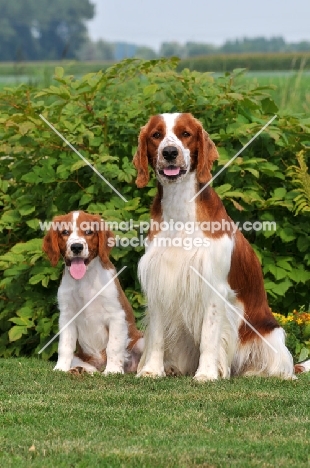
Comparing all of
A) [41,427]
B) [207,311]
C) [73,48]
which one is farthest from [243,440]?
[73,48]

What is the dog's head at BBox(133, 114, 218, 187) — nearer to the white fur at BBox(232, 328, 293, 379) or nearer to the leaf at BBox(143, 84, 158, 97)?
the white fur at BBox(232, 328, 293, 379)

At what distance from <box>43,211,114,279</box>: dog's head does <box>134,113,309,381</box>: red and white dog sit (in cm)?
45

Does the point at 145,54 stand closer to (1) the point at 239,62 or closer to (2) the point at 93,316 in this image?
(2) the point at 93,316

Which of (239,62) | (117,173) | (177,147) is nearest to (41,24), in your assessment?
(239,62)

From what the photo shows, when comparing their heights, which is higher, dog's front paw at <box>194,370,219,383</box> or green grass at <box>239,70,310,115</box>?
green grass at <box>239,70,310,115</box>

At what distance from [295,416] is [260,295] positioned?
1.57m

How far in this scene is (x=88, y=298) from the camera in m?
7.27

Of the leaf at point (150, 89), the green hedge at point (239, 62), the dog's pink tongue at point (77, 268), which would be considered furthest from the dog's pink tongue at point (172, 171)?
the green hedge at point (239, 62)

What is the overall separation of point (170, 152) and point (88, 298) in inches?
54.8

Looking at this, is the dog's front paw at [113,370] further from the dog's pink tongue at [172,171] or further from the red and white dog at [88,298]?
the dog's pink tongue at [172,171]

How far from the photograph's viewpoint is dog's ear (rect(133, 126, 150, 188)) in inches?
267

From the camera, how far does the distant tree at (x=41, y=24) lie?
50.9 m

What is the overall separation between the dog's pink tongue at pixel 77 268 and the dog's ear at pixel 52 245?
0.16 metres

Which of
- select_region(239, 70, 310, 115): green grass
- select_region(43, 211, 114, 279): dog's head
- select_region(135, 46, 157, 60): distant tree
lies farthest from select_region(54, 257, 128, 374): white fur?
select_region(239, 70, 310, 115): green grass
